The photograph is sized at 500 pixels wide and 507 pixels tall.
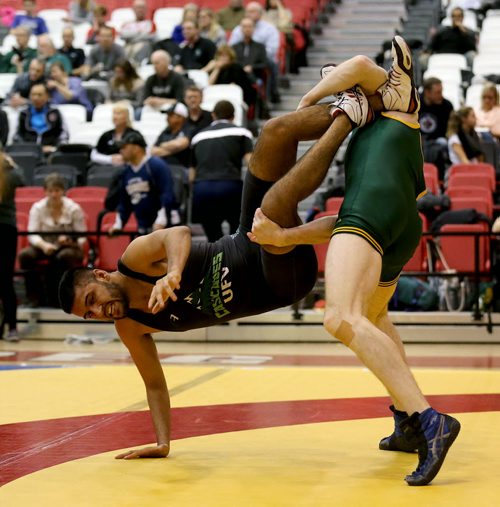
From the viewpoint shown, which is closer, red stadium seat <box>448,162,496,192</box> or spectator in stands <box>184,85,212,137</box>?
red stadium seat <box>448,162,496,192</box>

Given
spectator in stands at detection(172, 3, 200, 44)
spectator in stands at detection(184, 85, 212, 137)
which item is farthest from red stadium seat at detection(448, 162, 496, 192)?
spectator in stands at detection(172, 3, 200, 44)

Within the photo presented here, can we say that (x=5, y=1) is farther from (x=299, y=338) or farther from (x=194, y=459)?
(x=194, y=459)

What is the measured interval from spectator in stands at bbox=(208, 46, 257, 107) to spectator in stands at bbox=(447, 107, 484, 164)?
2341mm

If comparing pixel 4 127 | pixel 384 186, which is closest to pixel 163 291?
pixel 384 186

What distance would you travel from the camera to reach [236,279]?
4055 millimetres

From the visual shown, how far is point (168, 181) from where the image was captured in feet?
28.9

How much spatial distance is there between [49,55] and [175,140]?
3465 millimetres

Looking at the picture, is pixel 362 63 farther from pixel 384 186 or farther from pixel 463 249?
pixel 463 249

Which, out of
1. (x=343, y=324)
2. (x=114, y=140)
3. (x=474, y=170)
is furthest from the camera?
(x=114, y=140)

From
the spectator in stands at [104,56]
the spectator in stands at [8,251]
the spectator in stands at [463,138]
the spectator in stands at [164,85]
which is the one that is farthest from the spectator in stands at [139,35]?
the spectator in stands at [8,251]

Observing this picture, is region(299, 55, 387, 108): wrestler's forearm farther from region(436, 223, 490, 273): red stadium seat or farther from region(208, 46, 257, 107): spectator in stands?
region(208, 46, 257, 107): spectator in stands

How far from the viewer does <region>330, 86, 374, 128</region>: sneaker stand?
3805 millimetres

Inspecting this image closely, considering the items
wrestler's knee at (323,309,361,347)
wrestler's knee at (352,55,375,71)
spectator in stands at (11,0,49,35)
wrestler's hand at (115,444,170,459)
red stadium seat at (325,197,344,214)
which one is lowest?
red stadium seat at (325,197,344,214)

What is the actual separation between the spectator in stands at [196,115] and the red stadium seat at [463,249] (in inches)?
104
